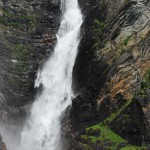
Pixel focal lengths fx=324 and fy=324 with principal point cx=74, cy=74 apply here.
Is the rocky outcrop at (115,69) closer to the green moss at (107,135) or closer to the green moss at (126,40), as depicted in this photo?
the green moss at (126,40)

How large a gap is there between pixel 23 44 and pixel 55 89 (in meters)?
8.43

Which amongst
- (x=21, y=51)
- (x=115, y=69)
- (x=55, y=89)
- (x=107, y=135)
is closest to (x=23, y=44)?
(x=21, y=51)

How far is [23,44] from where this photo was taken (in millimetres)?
42844

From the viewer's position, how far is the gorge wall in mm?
23697

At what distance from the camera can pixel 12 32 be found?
42.7 meters

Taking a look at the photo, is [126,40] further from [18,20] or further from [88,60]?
[18,20]

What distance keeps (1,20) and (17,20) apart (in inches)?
83.6

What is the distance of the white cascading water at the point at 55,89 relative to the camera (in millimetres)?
34219

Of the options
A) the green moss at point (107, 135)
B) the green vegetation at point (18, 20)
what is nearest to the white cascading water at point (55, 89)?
the green vegetation at point (18, 20)

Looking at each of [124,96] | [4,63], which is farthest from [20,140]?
[124,96]

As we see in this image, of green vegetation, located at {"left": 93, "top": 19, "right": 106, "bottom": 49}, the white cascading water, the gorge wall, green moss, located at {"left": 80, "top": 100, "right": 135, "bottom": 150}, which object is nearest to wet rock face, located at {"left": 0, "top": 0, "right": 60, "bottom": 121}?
the gorge wall

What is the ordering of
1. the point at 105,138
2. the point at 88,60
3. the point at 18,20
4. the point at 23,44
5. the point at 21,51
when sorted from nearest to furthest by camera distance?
the point at 105,138
the point at 88,60
the point at 21,51
the point at 23,44
the point at 18,20

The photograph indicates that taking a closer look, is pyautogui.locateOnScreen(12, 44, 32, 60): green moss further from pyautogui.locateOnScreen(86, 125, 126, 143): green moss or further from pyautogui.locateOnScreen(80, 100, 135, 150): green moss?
pyautogui.locateOnScreen(86, 125, 126, 143): green moss

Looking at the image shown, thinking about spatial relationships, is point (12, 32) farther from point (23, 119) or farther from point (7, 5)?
point (23, 119)
